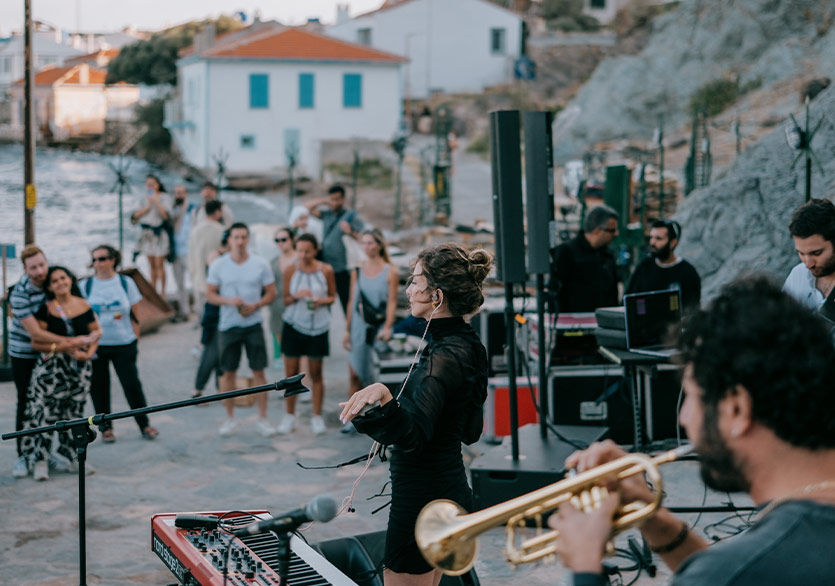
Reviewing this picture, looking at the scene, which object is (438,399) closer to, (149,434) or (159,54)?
(149,434)

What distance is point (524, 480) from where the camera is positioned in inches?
233

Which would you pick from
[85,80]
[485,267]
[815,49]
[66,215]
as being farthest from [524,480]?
[85,80]

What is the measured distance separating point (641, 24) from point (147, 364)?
42.6 m

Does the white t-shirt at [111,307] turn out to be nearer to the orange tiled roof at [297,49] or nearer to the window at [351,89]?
the orange tiled roof at [297,49]

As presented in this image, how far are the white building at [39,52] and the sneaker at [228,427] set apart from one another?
220 ft

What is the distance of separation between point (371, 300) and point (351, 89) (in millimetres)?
37856

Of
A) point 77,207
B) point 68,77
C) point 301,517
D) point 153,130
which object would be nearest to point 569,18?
point 153,130

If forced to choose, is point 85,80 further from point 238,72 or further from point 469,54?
point 469,54

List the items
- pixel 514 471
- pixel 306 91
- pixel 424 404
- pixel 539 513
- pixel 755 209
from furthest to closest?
pixel 306 91 < pixel 755 209 < pixel 514 471 < pixel 424 404 < pixel 539 513

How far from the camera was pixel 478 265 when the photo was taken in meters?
3.45

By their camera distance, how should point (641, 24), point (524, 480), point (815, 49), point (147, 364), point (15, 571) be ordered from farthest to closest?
point (641, 24)
point (815, 49)
point (147, 364)
point (524, 480)
point (15, 571)

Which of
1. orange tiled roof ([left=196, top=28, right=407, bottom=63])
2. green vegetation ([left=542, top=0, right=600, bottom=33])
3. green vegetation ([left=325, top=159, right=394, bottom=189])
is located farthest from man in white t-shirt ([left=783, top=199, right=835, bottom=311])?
green vegetation ([left=542, top=0, right=600, bottom=33])

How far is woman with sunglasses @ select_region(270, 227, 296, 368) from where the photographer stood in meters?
8.80

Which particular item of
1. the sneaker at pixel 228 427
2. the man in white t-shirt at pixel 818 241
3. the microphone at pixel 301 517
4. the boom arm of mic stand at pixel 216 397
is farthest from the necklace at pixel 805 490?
the sneaker at pixel 228 427
